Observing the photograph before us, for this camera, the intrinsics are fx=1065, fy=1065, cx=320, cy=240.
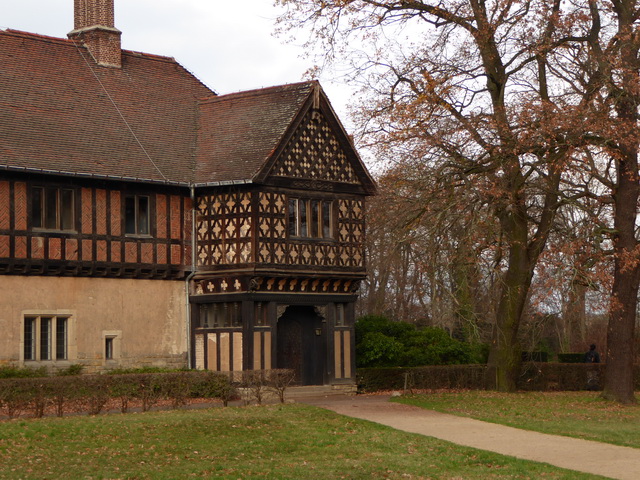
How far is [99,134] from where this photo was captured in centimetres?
2981

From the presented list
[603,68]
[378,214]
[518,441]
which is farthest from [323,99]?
[518,441]

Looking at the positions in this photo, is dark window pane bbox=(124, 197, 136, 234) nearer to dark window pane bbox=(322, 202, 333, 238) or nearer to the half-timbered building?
the half-timbered building

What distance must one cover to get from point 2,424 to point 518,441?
9.77m

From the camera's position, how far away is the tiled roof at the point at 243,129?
3016 centimetres

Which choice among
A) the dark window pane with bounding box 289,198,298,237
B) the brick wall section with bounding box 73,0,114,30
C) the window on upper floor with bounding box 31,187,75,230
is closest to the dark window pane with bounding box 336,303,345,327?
the dark window pane with bounding box 289,198,298,237

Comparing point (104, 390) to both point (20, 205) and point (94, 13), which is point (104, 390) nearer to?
point (20, 205)

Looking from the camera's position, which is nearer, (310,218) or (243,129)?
(310,218)

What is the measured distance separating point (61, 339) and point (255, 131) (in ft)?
27.2

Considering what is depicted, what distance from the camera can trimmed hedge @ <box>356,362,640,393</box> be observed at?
32.2 metres

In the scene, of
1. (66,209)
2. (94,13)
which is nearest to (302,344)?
(66,209)

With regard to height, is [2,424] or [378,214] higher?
[378,214]

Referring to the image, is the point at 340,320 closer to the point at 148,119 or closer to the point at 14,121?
the point at 148,119

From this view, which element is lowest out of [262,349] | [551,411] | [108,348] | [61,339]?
[551,411]

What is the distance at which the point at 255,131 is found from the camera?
31359 mm
